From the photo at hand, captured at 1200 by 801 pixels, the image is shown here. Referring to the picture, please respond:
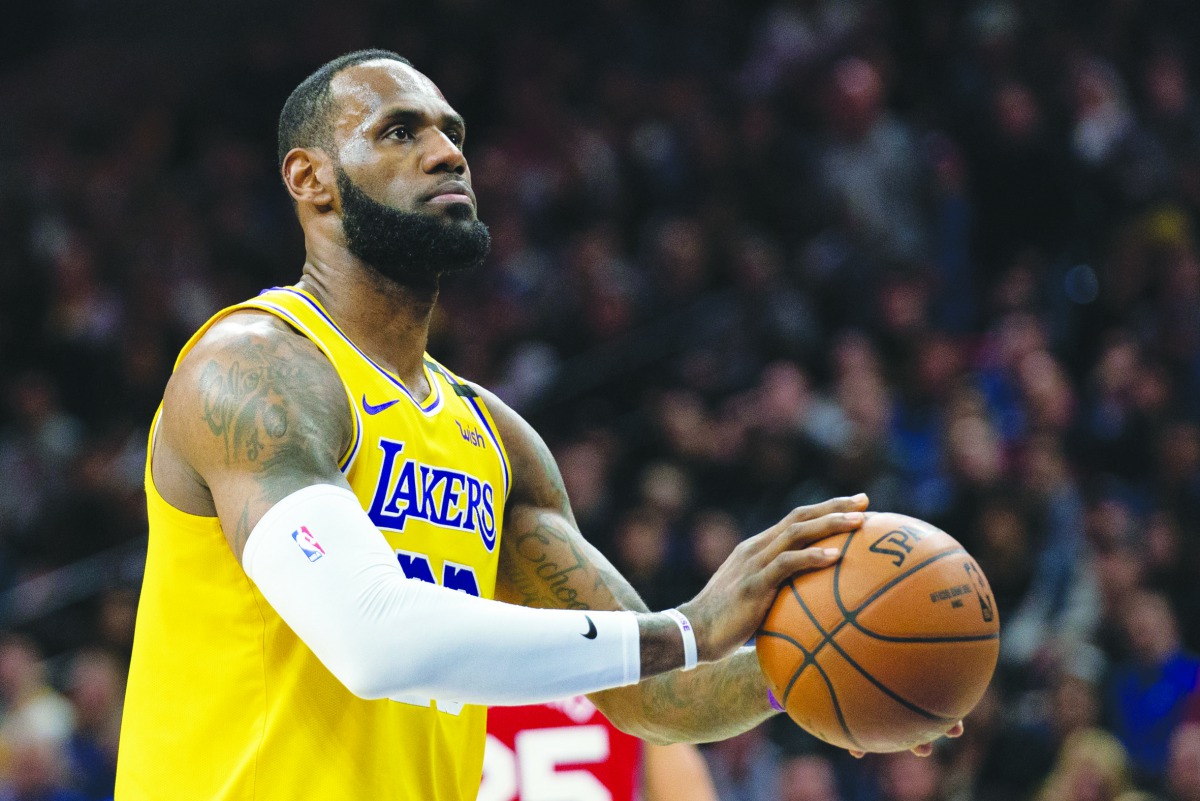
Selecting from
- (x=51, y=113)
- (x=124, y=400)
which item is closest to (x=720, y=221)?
(x=124, y=400)

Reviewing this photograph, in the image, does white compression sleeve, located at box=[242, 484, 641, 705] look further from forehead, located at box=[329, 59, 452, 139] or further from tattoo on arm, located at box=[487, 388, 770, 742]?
forehead, located at box=[329, 59, 452, 139]

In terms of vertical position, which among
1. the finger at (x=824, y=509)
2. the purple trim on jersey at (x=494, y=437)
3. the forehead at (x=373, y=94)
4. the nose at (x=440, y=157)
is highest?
the forehead at (x=373, y=94)

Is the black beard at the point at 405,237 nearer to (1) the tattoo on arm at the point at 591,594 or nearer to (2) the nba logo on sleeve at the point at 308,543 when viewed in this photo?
(1) the tattoo on arm at the point at 591,594

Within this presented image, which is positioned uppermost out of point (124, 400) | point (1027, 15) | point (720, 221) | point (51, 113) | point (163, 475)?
point (51, 113)

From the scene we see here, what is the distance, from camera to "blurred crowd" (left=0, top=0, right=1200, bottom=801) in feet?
26.9

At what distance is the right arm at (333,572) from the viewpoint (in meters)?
3.01

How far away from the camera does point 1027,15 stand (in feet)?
36.9

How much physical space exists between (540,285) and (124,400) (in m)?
3.08

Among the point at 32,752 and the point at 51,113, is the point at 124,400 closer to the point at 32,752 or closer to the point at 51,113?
the point at 32,752

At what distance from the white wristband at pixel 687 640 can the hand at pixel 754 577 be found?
0.7 inches

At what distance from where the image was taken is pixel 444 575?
140 inches

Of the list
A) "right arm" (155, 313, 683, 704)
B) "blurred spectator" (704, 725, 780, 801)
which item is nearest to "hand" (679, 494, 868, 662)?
"right arm" (155, 313, 683, 704)

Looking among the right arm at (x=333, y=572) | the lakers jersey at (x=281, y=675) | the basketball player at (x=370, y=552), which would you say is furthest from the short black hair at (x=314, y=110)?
the right arm at (x=333, y=572)

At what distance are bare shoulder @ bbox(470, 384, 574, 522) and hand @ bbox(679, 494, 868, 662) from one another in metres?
0.83
